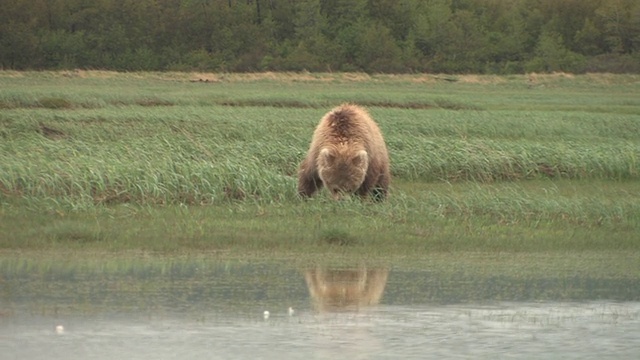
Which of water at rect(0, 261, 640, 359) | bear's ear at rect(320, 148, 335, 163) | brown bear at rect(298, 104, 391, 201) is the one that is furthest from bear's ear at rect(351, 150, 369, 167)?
water at rect(0, 261, 640, 359)

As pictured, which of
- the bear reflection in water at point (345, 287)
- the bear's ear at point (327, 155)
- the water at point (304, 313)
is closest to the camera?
the water at point (304, 313)

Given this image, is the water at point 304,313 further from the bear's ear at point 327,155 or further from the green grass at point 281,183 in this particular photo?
the bear's ear at point 327,155

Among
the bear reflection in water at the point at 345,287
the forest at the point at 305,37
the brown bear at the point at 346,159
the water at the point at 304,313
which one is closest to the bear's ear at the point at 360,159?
the brown bear at the point at 346,159

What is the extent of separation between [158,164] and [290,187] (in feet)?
6.09

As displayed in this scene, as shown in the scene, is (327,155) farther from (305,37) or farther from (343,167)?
(305,37)

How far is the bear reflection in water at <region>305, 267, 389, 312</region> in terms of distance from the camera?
9016 mm

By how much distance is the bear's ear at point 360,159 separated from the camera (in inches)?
571

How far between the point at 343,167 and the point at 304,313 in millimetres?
6146

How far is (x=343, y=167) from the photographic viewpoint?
1459cm

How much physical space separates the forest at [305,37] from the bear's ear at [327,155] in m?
53.3

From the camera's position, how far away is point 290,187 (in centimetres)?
1593

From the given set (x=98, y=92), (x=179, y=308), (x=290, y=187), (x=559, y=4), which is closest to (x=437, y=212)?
(x=290, y=187)

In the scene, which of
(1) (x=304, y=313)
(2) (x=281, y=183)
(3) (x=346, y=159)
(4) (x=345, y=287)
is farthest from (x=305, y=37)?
(1) (x=304, y=313)

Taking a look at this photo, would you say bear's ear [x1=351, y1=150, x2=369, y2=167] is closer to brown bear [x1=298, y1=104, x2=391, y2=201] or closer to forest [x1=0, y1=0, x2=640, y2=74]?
brown bear [x1=298, y1=104, x2=391, y2=201]
